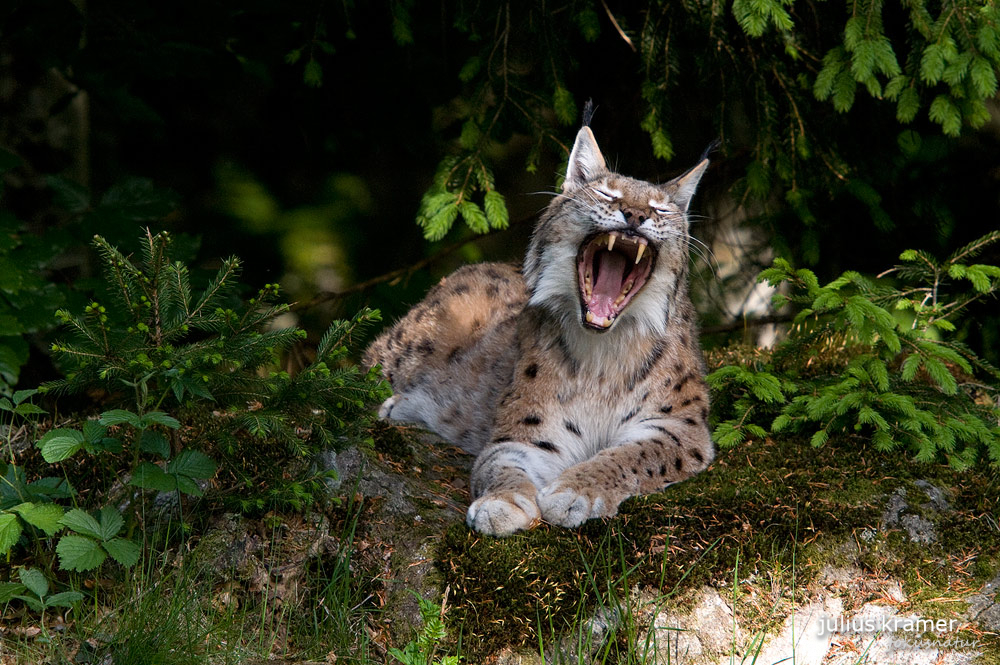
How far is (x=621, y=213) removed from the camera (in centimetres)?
421

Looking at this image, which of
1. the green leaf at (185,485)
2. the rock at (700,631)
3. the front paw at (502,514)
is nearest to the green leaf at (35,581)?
the green leaf at (185,485)

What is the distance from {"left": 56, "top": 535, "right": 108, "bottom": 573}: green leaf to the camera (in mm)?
3012

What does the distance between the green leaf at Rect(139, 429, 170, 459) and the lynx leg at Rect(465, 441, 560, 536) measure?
1.15m

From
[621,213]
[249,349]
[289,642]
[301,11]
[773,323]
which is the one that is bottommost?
[773,323]

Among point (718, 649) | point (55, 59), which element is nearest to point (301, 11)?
point (55, 59)

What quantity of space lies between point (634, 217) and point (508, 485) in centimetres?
130

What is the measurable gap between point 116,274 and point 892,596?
3087 mm

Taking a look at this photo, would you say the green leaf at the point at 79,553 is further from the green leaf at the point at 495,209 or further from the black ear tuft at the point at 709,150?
the black ear tuft at the point at 709,150

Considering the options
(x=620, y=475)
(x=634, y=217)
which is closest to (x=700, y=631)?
(x=620, y=475)

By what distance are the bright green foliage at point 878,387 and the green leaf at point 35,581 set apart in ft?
9.68

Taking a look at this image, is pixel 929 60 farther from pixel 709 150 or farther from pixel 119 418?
pixel 119 418

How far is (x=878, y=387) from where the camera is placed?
468 cm

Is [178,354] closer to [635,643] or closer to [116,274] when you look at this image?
[116,274]

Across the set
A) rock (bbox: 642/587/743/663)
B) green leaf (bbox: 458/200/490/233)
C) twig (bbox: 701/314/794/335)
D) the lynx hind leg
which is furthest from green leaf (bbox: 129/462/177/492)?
twig (bbox: 701/314/794/335)
